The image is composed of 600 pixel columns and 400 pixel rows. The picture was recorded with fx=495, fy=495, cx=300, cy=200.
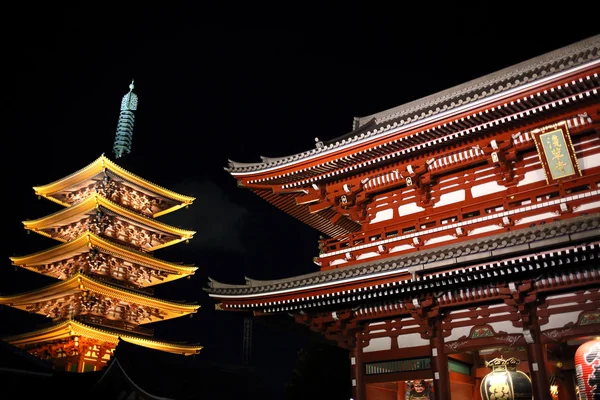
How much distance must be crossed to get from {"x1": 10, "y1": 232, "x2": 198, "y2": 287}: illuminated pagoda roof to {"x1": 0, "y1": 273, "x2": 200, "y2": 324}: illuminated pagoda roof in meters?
2.48

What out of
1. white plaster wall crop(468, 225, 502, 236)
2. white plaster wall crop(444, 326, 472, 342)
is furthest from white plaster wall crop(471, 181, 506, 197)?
white plaster wall crop(444, 326, 472, 342)

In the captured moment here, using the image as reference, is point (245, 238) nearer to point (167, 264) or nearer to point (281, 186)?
point (167, 264)

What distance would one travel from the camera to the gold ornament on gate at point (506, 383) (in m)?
12.0

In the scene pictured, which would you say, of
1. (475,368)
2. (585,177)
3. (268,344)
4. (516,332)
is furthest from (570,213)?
(268,344)

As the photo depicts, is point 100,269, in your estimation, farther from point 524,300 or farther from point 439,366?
point 524,300

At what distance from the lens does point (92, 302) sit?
3180 cm

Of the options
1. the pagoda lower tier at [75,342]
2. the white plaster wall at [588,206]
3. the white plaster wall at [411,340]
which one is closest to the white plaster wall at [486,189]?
the white plaster wall at [588,206]

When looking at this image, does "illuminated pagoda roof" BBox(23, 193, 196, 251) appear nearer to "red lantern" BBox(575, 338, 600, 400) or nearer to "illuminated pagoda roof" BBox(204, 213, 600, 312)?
"illuminated pagoda roof" BBox(204, 213, 600, 312)

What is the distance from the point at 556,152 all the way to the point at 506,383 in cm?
614

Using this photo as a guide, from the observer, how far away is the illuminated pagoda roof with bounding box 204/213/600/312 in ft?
36.1

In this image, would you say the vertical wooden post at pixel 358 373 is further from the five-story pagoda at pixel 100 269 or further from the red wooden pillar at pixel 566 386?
the five-story pagoda at pixel 100 269

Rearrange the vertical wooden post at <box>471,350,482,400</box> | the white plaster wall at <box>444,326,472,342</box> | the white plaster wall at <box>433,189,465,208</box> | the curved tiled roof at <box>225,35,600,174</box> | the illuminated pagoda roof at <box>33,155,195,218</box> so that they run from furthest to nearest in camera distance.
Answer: the illuminated pagoda roof at <box>33,155,195,218</box> < the white plaster wall at <box>433,189,465,208</box> < the vertical wooden post at <box>471,350,482,400</box> < the white plaster wall at <box>444,326,472,342</box> < the curved tiled roof at <box>225,35,600,174</box>

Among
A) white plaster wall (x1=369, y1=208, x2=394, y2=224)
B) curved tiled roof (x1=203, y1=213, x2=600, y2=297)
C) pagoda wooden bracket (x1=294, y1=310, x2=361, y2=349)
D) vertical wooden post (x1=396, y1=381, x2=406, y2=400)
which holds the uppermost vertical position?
white plaster wall (x1=369, y1=208, x2=394, y2=224)

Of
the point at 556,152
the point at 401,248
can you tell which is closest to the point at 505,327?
the point at 401,248
